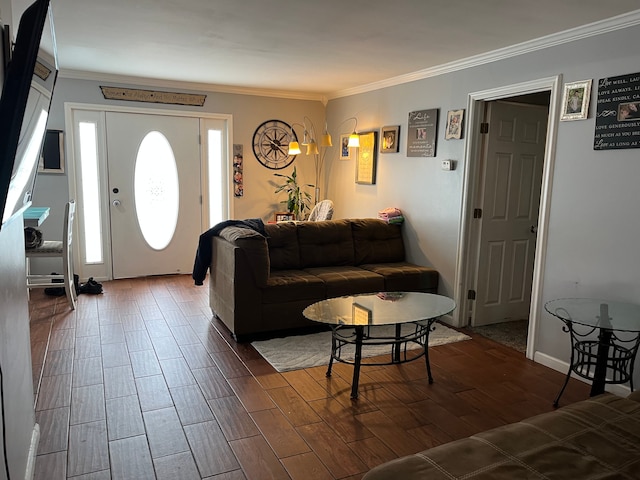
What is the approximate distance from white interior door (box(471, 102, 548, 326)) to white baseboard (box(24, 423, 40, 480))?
135 inches

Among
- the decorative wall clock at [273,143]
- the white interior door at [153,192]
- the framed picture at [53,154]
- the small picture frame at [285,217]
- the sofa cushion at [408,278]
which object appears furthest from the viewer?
the small picture frame at [285,217]

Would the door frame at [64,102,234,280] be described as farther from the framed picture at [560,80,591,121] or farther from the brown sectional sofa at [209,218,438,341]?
the framed picture at [560,80,591,121]

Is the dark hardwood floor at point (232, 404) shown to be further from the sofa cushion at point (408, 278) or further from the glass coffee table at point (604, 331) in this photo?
the sofa cushion at point (408, 278)

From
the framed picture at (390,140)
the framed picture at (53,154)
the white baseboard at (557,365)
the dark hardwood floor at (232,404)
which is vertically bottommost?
the dark hardwood floor at (232,404)

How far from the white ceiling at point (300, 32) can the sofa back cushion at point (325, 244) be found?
1.52 meters

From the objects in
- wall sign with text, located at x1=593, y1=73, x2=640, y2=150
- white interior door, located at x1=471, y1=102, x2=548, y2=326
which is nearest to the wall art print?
white interior door, located at x1=471, y1=102, x2=548, y2=326

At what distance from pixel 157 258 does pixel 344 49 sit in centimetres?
349

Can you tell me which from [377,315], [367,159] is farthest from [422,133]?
[377,315]

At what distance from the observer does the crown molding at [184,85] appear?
5.14 m

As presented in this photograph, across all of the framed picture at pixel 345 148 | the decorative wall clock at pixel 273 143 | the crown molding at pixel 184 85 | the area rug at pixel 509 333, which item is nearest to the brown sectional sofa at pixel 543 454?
the area rug at pixel 509 333

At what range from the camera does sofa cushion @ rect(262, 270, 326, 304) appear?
3.82 metres

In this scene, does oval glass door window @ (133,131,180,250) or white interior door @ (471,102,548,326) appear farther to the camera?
oval glass door window @ (133,131,180,250)

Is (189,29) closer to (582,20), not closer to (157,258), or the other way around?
(582,20)

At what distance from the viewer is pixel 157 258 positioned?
5867 mm
